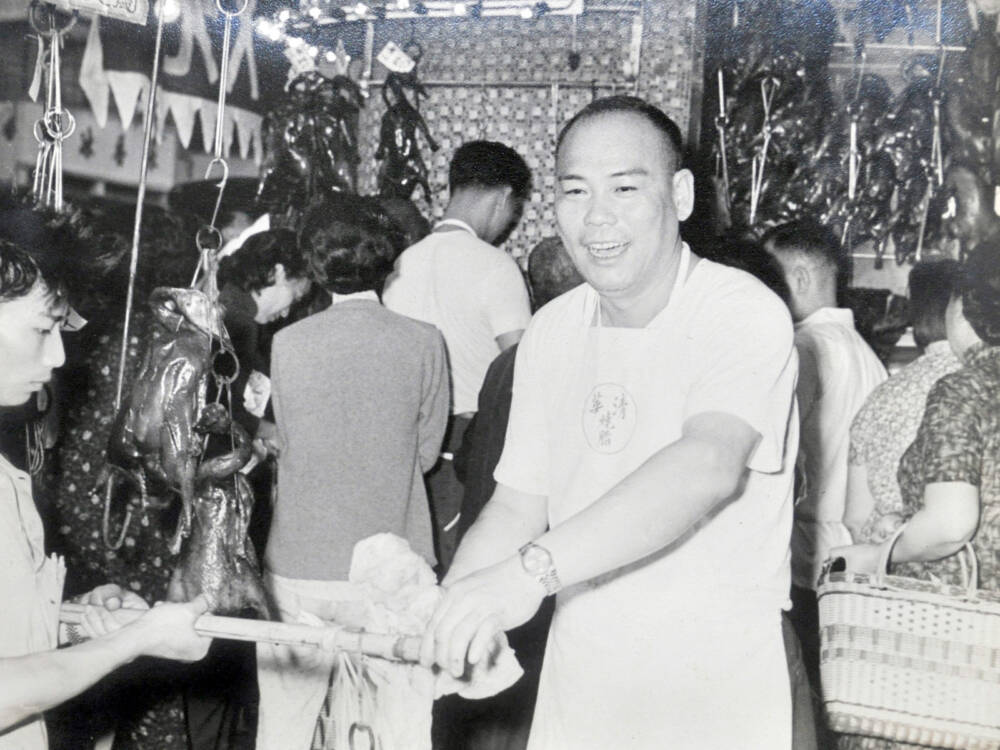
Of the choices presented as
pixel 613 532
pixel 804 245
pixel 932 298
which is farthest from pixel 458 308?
pixel 613 532

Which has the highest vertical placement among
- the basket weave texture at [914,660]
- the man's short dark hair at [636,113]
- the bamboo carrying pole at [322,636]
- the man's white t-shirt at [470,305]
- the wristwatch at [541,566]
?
the man's short dark hair at [636,113]

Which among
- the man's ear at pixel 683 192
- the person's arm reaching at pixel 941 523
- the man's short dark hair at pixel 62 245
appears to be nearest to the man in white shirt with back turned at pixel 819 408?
the person's arm reaching at pixel 941 523

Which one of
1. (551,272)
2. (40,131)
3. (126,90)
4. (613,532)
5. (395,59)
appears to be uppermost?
Answer: (395,59)

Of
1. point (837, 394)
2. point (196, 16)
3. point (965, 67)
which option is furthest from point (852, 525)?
point (196, 16)

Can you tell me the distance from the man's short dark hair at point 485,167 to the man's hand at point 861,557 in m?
1.29

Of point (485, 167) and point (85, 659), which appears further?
point (485, 167)

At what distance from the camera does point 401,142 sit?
347 centimetres

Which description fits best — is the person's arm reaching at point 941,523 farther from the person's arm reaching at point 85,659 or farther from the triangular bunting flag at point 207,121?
the triangular bunting flag at point 207,121

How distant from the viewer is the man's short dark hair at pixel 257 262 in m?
2.59

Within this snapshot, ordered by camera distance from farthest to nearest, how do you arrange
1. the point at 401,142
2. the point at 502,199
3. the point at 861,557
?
the point at 401,142
the point at 502,199
the point at 861,557

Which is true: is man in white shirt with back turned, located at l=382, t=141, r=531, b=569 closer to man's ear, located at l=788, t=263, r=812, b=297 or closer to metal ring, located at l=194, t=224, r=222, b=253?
man's ear, located at l=788, t=263, r=812, b=297

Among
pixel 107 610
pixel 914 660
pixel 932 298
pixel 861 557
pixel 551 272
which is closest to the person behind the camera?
pixel 107 610

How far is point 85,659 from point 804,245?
6.11 ft

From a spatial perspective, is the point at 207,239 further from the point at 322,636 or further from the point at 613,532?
the point at 613,532
